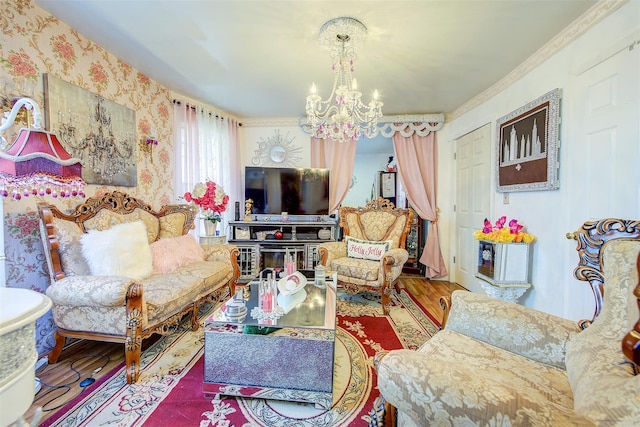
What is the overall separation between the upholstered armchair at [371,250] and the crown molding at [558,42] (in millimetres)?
1552

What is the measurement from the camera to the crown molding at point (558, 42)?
168cm

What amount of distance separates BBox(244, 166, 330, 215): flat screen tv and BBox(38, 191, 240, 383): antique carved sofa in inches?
54.0

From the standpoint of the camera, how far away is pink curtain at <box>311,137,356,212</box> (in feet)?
13.2

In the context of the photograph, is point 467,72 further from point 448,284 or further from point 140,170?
point 140,170

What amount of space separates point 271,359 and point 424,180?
3.28 metres

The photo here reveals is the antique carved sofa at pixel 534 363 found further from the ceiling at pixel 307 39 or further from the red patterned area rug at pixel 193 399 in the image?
the ceiling at pixel 307 39

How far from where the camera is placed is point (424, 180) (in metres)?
3.91

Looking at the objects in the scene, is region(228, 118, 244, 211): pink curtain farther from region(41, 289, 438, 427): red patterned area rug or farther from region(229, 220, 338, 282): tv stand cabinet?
region(41, 289, 438, 427): red patterned area rug

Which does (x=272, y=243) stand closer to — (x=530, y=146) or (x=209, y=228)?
(x=209, y=228)

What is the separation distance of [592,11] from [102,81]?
144 inches

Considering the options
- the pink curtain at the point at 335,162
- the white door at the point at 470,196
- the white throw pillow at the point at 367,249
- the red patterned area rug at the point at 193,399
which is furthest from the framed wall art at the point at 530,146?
the pink curtain at the point at 335,162

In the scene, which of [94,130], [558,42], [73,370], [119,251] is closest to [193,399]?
[73,370]

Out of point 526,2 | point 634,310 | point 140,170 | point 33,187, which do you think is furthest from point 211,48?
point 634,310

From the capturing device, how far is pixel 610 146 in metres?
1.68
